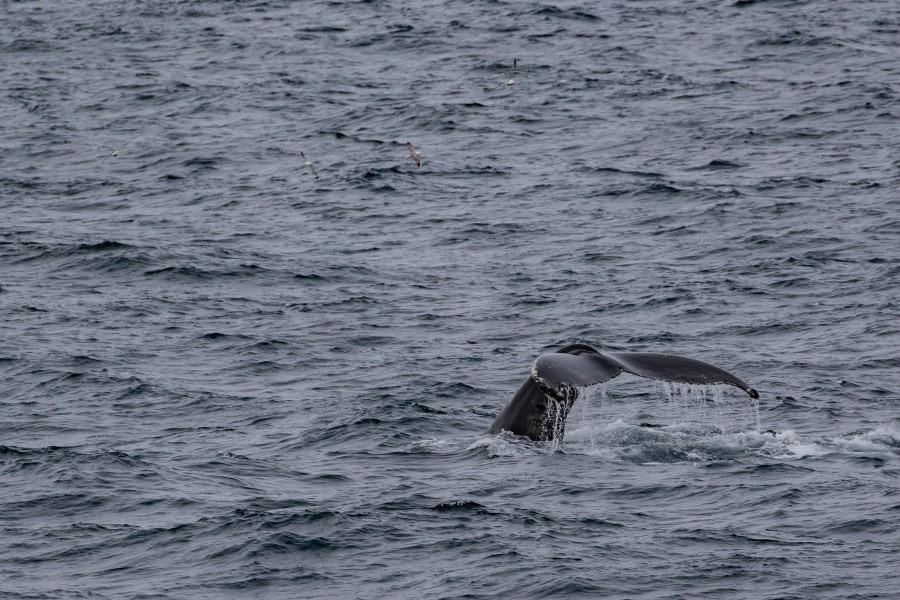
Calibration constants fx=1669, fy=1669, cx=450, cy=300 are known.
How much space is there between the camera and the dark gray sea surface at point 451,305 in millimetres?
14539

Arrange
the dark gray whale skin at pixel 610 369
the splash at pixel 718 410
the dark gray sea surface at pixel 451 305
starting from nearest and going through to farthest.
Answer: the dark gray whale skin at pixel 610 369 → the dark gray sea surface at pixel 451 305 → the splash at pixel 718 410

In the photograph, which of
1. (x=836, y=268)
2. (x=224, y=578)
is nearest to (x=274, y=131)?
(x=836, y=268)

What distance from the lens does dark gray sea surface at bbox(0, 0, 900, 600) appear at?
14.5 metres

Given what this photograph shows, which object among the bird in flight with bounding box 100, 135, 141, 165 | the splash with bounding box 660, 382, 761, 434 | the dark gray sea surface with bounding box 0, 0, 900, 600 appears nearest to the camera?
the dark gray sea surface with bounding box 0, 0, 900, 600

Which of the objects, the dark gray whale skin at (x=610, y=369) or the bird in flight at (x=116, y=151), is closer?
the dark gray whale skin at (x=610, y=369)

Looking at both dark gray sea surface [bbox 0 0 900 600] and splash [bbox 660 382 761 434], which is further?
splash [bbox 660 382 761 434]

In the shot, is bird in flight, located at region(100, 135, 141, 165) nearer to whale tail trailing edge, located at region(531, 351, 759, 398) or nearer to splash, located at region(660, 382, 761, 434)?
splash, located at region(660, 382, 761, 434)

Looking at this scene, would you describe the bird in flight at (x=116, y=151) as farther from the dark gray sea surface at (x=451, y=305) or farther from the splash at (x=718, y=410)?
the splash at (x=718, y=410)

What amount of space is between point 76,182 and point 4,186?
1428 mm

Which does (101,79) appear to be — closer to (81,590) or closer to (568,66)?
(568,66)

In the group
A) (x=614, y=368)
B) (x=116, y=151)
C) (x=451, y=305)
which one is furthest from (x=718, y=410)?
(x=116, y=151)

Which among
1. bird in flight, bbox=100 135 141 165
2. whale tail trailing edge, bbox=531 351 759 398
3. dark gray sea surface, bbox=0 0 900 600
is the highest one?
whale tail trailing edge, bbox=531 351 759 398

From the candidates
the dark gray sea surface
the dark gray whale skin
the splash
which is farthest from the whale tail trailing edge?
the splash

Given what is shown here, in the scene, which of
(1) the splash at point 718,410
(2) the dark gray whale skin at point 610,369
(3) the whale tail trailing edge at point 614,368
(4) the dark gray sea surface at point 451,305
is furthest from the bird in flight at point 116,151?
(3) the whale tail trailing edge at point 614,368
